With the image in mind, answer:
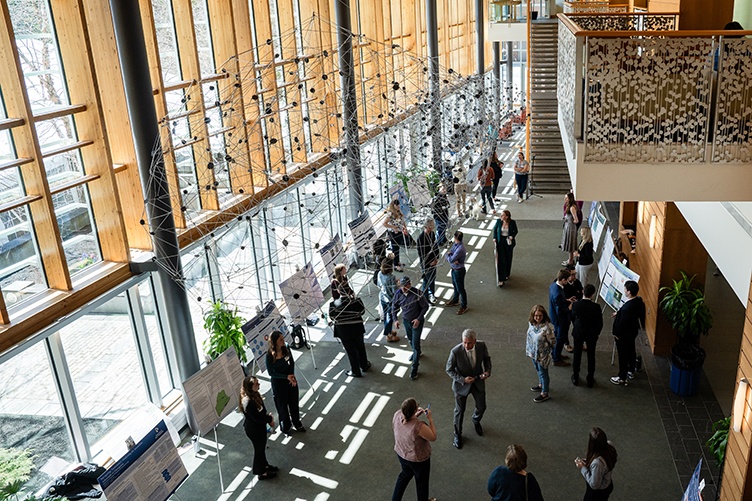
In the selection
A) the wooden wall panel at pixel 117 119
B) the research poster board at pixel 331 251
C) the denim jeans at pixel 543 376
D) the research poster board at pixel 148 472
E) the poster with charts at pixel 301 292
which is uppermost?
the wooden wall panel at pixel 117 119

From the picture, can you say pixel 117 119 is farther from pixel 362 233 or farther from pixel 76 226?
pixel 362 233

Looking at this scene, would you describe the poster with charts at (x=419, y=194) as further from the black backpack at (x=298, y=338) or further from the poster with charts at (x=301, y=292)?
the black backpack at (x=298, y=338)

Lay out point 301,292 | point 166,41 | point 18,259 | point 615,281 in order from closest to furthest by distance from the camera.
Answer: point 18,259 → point 166,41 → point 301,292 → point 615,281

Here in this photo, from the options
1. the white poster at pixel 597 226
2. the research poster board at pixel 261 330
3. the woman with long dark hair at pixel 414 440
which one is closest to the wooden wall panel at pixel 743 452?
the woman with long dark hair at pixel 414 440

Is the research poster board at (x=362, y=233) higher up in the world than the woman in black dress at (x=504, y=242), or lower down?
higher up

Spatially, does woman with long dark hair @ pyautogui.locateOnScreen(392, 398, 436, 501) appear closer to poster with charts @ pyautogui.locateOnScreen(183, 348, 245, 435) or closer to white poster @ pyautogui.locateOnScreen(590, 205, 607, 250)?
poster with charts @ pyautogui.locateOnScreen(183, 348, 245, 435)

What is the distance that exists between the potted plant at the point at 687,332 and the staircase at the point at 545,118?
37.2 feet

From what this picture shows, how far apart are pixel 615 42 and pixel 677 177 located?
1279 millimetres

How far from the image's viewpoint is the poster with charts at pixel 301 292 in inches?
381

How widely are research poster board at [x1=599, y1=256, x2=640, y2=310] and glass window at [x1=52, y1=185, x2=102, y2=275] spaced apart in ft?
22.4

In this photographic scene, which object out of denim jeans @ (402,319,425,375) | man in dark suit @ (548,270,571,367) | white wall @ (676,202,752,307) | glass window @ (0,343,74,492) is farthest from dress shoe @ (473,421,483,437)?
glass window @ (0,343,74,492)

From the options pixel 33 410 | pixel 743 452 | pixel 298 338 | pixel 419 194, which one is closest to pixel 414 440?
pixel 743 452

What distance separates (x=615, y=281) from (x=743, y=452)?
4284 millimetres

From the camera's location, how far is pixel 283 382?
28.5 feet
